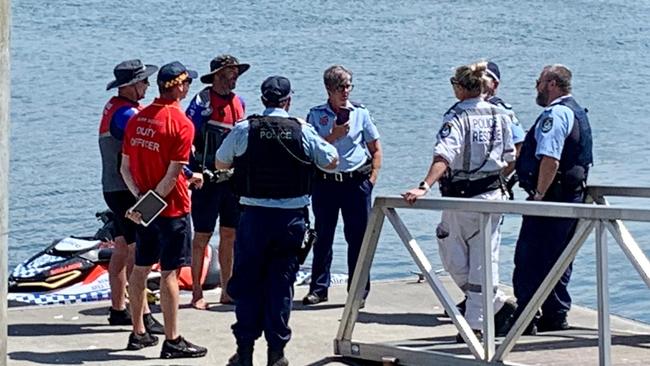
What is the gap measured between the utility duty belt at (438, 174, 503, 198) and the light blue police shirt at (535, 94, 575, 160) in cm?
28

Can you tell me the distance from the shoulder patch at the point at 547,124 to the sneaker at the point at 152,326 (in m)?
2.32

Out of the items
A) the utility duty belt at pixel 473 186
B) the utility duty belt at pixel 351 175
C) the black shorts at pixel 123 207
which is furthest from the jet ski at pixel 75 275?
the utility duty belt at pixel 473 186

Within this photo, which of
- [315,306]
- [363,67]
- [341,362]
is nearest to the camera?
[341,362]

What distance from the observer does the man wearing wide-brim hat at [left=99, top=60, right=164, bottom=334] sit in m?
7.74

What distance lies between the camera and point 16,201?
61.7 ft

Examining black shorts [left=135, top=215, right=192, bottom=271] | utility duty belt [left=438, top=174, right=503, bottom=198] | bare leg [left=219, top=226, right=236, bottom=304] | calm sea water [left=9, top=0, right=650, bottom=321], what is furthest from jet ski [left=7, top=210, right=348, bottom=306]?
calm sea water [left=9, top=0, right=650, bottom=321]

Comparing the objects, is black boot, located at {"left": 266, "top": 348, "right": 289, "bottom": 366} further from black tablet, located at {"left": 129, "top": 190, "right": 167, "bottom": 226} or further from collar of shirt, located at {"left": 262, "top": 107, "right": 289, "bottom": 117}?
collar of shirt, located at {"left": 262, "top": 107, "right": 289, "bottom": 117}

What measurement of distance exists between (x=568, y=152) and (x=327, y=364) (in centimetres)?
165

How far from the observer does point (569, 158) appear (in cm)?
762

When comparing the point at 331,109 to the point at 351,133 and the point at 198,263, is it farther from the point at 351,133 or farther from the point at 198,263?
the point at 198,263

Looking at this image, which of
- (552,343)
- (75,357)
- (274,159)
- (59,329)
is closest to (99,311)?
(59,329)

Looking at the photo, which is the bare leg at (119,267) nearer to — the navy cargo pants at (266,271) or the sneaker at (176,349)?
the sneaker at (176,349)

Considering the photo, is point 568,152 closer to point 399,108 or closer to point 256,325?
point 256,325

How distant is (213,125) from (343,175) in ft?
2.69
